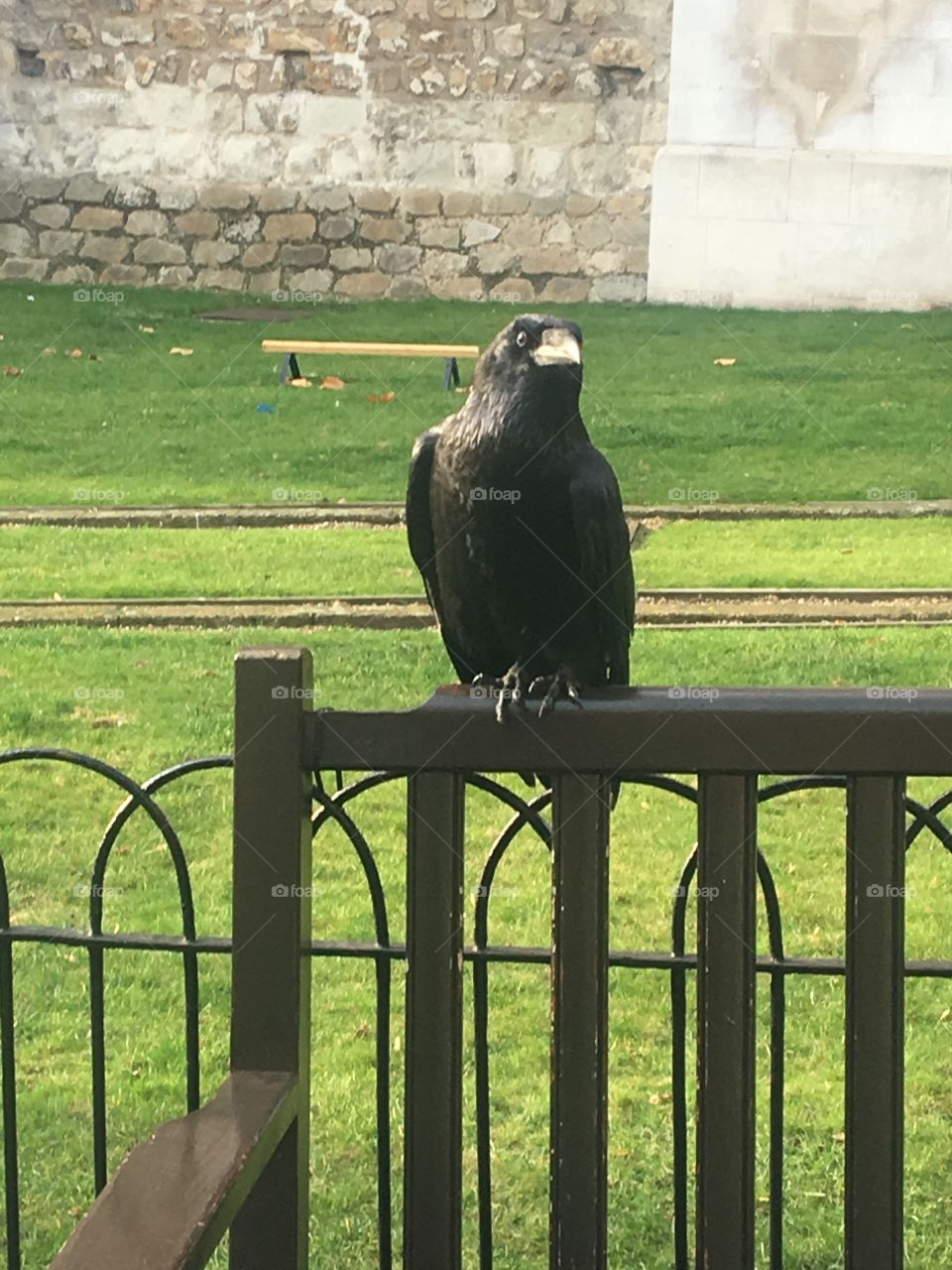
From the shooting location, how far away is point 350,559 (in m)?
3.81

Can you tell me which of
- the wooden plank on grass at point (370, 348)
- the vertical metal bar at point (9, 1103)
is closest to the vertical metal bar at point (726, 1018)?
the vertical metal bar at point (9, 1103)

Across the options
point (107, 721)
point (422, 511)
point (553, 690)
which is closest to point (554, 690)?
point (553, 690)

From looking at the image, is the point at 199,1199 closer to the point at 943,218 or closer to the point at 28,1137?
the point at 28,1137

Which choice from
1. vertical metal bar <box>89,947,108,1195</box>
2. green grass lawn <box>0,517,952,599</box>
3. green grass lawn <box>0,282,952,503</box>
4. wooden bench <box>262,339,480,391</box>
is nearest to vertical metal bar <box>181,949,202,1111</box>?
vertical metal bar <box>89,947,108,1195</box>

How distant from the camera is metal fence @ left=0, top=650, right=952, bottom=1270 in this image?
1.04 meters

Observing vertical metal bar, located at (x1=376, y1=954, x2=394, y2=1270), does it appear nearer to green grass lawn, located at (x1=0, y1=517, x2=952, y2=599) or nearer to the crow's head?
the crow's head

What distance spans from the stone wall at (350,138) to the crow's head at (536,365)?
5.13m

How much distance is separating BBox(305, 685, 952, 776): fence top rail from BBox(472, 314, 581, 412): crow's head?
2.03 ft

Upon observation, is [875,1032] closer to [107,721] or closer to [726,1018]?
[726,1018]

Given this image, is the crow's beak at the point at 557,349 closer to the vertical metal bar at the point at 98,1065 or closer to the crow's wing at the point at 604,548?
the crow's wing at the point at 604,548

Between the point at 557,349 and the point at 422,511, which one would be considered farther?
the point at 422,511

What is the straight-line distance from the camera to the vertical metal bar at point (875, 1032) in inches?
40.9

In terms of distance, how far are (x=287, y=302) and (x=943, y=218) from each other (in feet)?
8.54

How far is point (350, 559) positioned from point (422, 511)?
6.62ft
